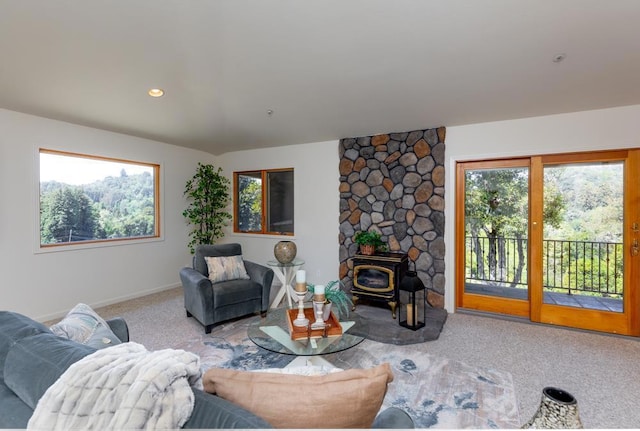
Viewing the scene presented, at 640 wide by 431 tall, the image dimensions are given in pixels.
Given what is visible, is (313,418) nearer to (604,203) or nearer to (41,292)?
(604,203)

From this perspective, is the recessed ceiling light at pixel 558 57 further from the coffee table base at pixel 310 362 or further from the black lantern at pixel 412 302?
the coffee table base at pixel 310 362

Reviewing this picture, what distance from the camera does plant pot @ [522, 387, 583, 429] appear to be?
2.78 ft

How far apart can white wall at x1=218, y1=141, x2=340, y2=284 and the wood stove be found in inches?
29.9

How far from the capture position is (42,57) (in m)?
2.24

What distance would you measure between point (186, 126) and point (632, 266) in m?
5.33

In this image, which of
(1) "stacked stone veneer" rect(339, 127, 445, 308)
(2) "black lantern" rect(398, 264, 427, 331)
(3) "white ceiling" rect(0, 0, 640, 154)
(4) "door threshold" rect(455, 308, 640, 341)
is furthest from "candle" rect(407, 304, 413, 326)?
(3) "white ceiling" rect(0, 0, 640, 154)

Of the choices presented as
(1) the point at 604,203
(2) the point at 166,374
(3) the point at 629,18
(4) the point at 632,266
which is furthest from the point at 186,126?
(4) the point at 632,266

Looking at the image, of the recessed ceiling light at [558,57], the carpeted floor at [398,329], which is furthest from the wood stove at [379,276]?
the recessed ceiling light at [558,57]

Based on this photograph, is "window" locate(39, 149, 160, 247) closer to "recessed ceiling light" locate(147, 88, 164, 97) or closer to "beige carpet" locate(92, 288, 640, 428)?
"beige carpet" locate(92, 288, 640, 428)

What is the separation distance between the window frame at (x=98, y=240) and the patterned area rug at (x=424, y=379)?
217cm

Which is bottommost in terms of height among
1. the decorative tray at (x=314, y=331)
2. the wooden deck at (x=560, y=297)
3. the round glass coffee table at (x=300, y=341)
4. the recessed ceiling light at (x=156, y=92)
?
the wooden deck at (x=560, y=297)

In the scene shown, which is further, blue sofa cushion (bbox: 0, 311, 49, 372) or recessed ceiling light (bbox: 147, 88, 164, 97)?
recessed ceiling light (bbox: 147, 88, 164, 97)

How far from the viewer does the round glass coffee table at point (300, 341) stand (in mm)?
2010

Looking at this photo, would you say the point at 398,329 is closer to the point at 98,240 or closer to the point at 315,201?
the point at 315,201
